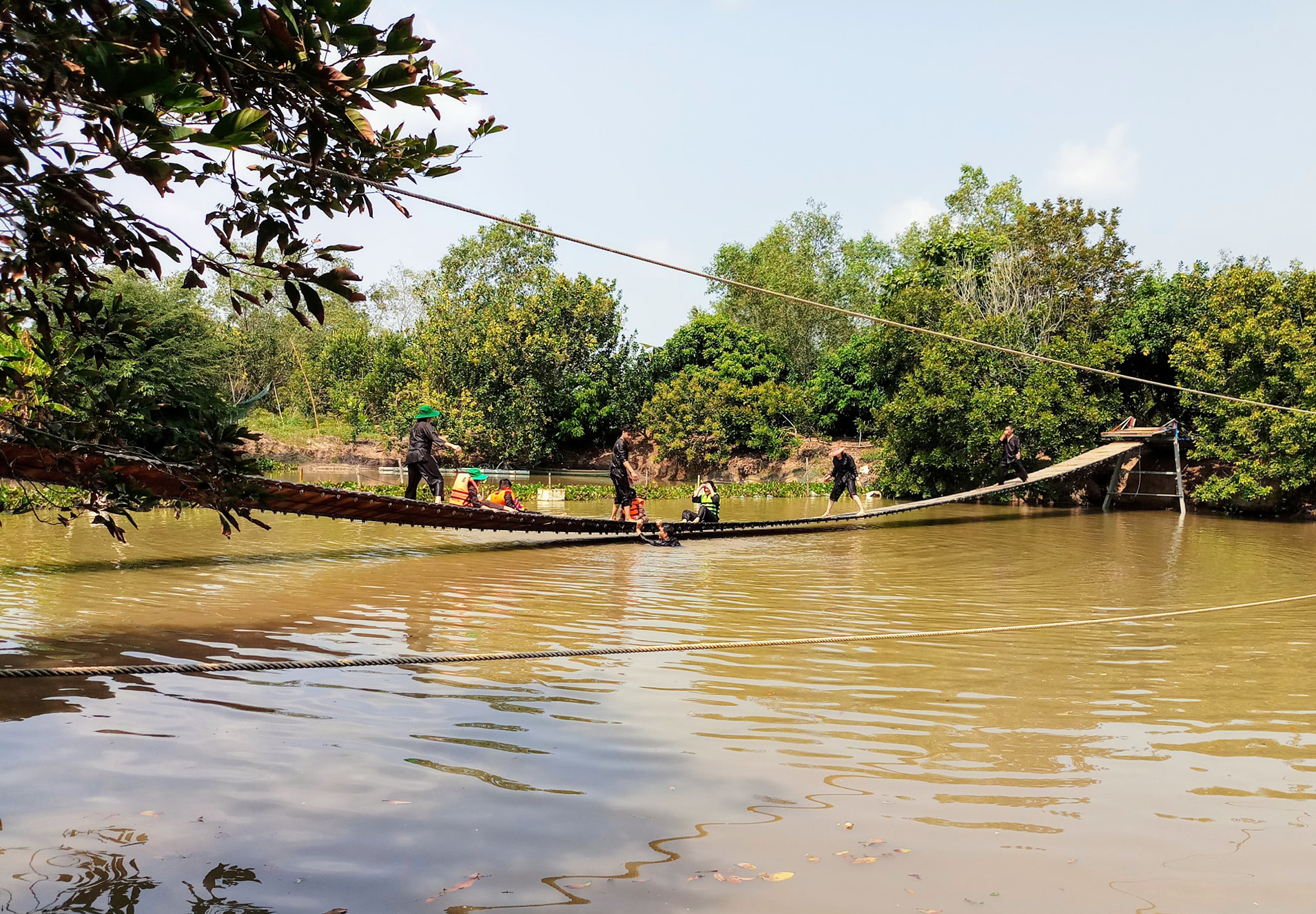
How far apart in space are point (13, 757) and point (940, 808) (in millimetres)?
3694

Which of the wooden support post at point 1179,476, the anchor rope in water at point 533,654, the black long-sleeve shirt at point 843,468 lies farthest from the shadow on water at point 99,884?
the wooden support post at point 1179,476

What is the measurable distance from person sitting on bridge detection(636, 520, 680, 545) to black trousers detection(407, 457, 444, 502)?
9.49 feet

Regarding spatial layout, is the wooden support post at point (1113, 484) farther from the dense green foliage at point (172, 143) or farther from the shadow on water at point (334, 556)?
the dense green foliage at point (172, 143)

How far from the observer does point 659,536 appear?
540 inches

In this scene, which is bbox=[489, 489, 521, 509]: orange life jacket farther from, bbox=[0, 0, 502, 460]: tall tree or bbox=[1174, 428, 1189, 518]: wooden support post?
bbox=[1174, 428, 1189, 518]: wooden support post

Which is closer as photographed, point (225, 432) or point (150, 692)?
point (225, 432)

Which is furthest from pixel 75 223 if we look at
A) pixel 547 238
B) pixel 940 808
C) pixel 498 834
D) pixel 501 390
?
pixel 547 238

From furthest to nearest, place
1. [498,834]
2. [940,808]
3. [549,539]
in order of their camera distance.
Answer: [549,539] → [940,808] → [498,834]

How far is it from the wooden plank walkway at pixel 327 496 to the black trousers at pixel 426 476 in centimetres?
72

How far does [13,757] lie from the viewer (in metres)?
3.75

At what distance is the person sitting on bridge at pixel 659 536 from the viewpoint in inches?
536

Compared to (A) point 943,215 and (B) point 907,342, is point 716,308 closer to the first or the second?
(A) point 943,215

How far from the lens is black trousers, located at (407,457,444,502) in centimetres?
1266

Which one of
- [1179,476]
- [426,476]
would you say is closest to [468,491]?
[426,476]
